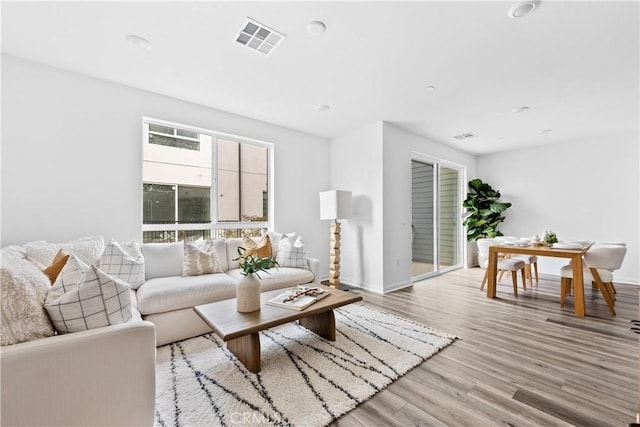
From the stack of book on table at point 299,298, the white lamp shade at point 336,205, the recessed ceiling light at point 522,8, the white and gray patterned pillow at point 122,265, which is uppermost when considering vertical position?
the recessed ceiling light at point 522,8

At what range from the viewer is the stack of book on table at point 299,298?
84.7 inches

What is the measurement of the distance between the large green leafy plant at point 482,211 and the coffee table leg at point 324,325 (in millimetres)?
4761

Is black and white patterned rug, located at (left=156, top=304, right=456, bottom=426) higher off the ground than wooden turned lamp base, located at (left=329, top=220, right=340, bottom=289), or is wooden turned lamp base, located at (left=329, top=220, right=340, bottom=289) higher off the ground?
wooden turned lamp base, located at (left=329, top=220, right=340, bottom=289)

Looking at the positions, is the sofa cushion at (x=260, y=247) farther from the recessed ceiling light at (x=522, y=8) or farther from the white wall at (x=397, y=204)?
the recessed ceiling light at (x=522, y=8)

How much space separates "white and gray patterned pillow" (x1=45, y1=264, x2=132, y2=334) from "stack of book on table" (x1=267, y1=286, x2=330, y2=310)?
1060 millimetres

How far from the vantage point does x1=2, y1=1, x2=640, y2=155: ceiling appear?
1922mm

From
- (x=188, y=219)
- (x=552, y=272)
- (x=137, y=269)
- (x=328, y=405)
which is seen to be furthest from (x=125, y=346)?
(x=552, y=272)

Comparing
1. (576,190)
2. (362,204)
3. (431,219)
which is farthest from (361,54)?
(576,190)

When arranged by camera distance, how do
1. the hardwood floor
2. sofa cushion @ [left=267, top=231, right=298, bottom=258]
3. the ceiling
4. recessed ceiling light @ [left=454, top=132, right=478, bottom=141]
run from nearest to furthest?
the hardwood floor → the ceiling → sofa cushion @ [left=267, top=231, right=298, bottom=258] → recessed ceiling light @ [left=454, top=132, right=478, bottom=141]

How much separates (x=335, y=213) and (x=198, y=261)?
199cm

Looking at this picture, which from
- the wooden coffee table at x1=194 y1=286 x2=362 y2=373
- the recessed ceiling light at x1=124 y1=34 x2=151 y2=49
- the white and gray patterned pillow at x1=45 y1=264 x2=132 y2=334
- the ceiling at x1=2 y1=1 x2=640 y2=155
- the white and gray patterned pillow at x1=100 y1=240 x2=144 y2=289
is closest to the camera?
the white and gray patterned pillow at x1=45 y1=264 x2=132 y2=334

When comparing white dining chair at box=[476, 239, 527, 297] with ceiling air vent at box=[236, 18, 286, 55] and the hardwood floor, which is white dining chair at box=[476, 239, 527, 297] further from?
ceiling air vent at box=[236, 18, 286, 55]

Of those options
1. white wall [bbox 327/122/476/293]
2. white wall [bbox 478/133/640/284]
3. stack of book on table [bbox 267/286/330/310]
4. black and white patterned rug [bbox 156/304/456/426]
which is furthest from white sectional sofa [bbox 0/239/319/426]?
white wall [bbox 478/133/640/284]

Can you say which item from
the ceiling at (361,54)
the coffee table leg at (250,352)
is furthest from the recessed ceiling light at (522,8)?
the coffee table leg at (250,352)
